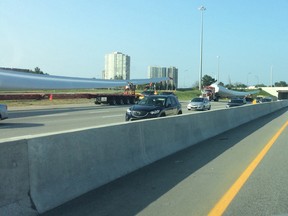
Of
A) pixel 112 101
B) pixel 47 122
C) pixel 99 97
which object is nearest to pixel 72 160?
pixel 47 122

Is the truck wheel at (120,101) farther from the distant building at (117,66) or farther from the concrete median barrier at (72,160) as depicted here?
the distant building at (117,66)

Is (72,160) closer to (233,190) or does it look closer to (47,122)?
(233,190)

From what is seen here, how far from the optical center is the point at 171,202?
665cm

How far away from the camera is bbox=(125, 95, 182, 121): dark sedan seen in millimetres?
20531

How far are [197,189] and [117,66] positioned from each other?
16928 centimetres

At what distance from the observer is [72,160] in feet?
22.3

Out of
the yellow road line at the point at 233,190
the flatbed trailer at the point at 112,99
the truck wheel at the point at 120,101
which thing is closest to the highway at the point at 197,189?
the yellow road line at the point at 233,190

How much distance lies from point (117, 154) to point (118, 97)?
44.2 metres

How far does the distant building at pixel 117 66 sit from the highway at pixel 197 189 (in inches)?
6139

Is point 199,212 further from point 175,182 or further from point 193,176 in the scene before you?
point 193,176

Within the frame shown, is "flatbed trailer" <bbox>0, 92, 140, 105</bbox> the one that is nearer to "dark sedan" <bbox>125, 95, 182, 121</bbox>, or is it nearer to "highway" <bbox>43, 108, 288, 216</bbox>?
"dark sedan" <bbox>125, 95, 182, 121</bbox>

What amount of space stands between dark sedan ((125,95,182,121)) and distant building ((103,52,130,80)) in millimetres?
143900

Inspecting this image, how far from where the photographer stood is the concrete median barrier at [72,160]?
555 centimetres

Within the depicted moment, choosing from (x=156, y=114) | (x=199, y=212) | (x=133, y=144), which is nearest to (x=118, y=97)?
(x=156, y=114)
